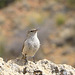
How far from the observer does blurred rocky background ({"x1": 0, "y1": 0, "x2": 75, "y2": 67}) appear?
26281 millimetres

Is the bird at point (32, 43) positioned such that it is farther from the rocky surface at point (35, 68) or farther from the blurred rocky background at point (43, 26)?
the blurred rocky background at point (43, 26)

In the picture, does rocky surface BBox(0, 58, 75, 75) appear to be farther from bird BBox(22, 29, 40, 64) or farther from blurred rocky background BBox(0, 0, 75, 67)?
blurred rocky background BBox(0, 0, 75, 67)

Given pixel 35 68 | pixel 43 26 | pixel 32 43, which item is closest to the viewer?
pixel 35 68

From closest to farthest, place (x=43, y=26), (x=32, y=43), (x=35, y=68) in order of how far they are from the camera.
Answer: (x=35, y=68) < (x=32, y=43) < (x=43, y=26)

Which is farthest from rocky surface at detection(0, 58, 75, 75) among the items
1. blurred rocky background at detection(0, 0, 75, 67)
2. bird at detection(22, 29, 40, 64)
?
blurred rocky background at detection(0, 0, 75, 67)

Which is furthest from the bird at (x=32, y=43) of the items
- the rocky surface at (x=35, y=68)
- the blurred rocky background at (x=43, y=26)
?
the blurred rocky background at (x=43, y=26)

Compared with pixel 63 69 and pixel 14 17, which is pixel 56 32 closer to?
pixel 14 17

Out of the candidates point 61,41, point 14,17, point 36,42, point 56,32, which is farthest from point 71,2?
point 36,42

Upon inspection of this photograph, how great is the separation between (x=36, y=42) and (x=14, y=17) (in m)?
31.3

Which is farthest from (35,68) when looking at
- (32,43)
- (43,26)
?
(43,26)

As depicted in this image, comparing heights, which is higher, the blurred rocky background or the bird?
the blurred rocky background

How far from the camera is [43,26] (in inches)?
1373

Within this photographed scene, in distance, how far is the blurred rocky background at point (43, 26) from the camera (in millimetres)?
26281

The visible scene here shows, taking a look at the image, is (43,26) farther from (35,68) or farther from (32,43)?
(35,68)
